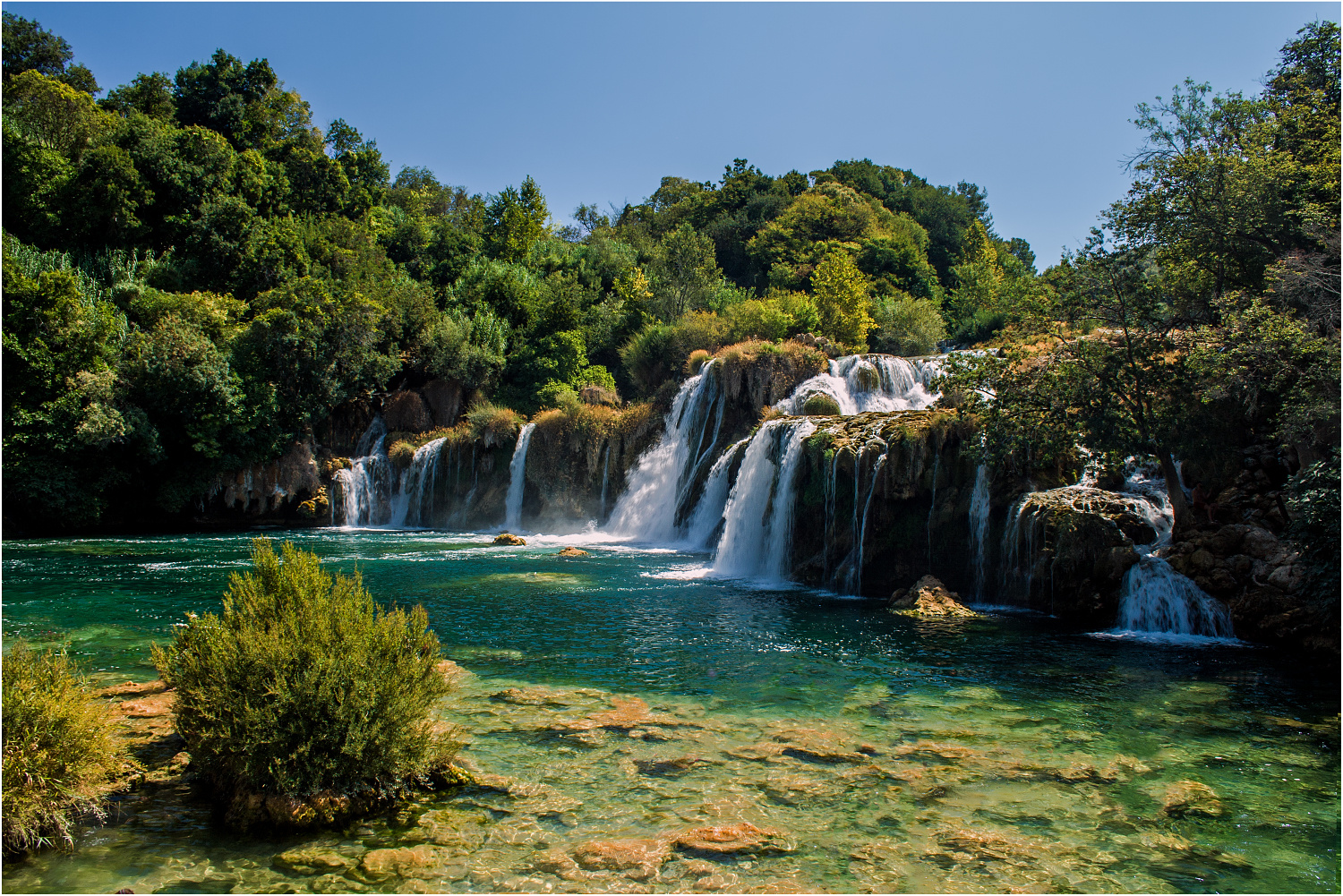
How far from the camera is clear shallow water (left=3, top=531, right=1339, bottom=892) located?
4.71 meters

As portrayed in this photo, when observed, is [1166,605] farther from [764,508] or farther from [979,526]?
[764,508]

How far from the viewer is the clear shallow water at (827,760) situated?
4.71 meters

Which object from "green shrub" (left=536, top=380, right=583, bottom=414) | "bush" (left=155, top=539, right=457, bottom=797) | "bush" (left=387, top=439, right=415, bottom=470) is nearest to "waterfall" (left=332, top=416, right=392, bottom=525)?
"bush" (left=387, top=439, right=415, bottom=470)

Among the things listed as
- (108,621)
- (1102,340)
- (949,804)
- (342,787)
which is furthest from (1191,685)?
(108,621)

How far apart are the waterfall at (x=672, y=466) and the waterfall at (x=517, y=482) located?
4.48 metres

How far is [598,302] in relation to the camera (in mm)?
48812

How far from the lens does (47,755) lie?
4.72 meters

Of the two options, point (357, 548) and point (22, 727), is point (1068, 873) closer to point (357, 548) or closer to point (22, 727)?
point (22, 727)

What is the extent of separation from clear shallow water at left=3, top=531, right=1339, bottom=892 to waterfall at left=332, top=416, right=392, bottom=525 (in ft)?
63.2

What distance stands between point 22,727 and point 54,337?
27.1 meters

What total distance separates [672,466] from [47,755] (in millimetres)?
23425

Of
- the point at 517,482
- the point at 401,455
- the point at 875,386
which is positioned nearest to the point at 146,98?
the point at 401,455

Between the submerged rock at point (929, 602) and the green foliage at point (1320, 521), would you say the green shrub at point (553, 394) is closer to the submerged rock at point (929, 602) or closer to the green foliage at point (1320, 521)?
the submerged rock at point (929, 602)

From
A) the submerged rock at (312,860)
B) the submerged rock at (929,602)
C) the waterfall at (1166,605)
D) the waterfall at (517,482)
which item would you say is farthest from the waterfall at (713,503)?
the submerged rock at (312,860)
